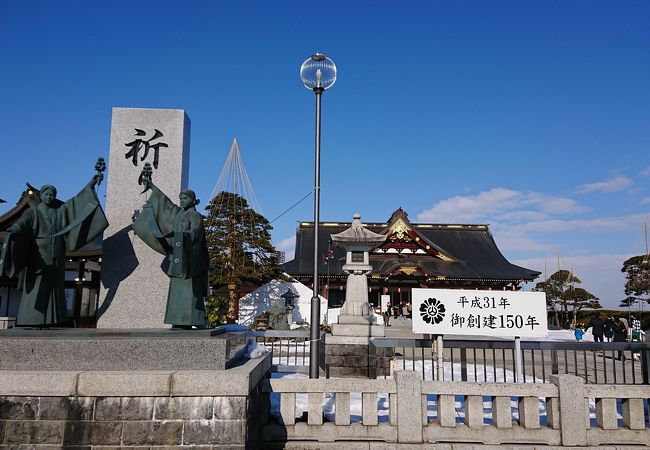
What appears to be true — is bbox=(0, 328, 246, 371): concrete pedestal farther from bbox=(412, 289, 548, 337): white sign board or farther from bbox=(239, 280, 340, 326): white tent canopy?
bbox=(239, 280, 340, 326): white tent canopy

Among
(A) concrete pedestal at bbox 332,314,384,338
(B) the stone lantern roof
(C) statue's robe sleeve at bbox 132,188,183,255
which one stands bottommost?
(A) concrete pedestal at bbox 332,314,384,338

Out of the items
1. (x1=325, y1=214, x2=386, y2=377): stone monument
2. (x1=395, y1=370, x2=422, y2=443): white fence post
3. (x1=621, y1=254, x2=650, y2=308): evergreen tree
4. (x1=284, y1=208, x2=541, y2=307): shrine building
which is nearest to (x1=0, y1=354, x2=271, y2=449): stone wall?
(x1=395, y1=370, x2=422, y2=443): white fence post

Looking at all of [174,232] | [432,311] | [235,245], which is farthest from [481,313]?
[235,245]

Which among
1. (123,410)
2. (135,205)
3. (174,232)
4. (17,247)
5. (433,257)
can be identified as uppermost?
(433,257)

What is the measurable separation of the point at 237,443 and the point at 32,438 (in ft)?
6.14

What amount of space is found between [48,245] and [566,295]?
4337cm

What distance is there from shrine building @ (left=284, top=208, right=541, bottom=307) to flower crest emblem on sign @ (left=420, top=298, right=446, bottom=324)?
2146cm

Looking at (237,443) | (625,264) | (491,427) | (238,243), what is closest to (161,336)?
(237,443)

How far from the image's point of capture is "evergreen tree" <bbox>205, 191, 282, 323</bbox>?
975 inches

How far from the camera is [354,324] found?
38.0 ft

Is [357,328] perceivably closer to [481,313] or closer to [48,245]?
[481,313]

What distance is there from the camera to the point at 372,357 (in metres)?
10.2

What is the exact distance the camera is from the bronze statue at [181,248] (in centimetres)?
467

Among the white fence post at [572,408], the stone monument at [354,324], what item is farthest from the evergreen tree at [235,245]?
the white fence post at [572,408]
